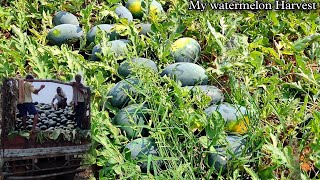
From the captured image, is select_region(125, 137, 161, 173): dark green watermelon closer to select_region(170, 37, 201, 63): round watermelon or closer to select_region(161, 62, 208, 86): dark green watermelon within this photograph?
select_region(161, 62, 208, 86): dark green watermelon

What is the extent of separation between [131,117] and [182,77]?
0.39 m

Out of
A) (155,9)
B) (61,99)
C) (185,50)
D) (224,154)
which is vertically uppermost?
(155,9)

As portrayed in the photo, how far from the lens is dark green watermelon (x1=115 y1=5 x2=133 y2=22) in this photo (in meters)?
3.09

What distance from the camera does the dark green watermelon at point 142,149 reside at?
6.32 ft

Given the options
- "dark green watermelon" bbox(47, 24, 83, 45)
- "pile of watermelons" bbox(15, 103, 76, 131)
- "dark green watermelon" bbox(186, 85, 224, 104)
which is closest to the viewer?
"pile of watermelons" bbox(15, 103, 76, 131)

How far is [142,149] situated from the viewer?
1943 millimetres

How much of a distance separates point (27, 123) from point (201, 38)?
1.42 m

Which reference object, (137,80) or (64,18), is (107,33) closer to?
(64,18)

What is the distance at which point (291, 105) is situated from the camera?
215 centimetres

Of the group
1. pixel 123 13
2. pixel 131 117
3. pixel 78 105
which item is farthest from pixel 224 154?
pixel 123 13

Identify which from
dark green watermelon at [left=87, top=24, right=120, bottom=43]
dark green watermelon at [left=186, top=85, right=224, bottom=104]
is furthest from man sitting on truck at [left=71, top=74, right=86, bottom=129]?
dark green watermelon at [left=87, top=24, right=120, bottom=43]

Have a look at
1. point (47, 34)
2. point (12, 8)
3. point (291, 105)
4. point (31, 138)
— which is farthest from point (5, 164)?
point (12, 8)

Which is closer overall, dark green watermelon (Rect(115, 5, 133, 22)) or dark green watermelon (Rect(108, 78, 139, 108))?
dark green watermelon (Rect(108, 78, 139, 108))

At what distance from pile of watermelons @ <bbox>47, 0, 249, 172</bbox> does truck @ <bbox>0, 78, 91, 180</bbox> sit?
0.91 feet
